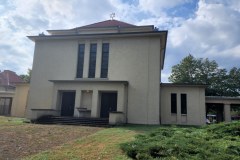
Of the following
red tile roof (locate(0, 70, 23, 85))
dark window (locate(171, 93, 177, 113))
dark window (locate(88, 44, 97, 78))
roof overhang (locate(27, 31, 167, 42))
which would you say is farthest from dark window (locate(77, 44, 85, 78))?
red tile roof (locate(0, 70, 23, 85))

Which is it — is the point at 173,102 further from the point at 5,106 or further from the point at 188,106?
the point at 5,106

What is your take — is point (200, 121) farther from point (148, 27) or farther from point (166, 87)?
point (148, 27)

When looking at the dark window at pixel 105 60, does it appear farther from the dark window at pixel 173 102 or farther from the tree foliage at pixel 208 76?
the tree foliage at pixel 208 76

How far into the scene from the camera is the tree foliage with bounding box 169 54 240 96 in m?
42.1

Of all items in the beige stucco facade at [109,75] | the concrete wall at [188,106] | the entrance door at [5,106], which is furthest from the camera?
the entrance door at [5,106]

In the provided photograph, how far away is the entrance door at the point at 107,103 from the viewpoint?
2136 cm

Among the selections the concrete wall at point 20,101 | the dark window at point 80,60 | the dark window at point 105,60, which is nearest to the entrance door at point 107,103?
the dark window at point 105,60

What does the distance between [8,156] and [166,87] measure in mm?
17948

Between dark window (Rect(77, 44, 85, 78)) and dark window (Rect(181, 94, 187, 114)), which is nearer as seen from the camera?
dark window (Rect(181, 94, 187, 114))

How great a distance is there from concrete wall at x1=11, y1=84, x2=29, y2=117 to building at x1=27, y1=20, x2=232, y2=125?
18.2 ft

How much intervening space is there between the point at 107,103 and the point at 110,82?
92.6 inches

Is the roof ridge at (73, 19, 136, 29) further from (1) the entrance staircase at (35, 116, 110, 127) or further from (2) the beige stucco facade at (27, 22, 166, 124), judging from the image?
(1) the entrance staircase at (35, 116, 110, 127)

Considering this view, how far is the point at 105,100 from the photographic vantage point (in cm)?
2164

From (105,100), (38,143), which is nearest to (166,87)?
(105,100)
